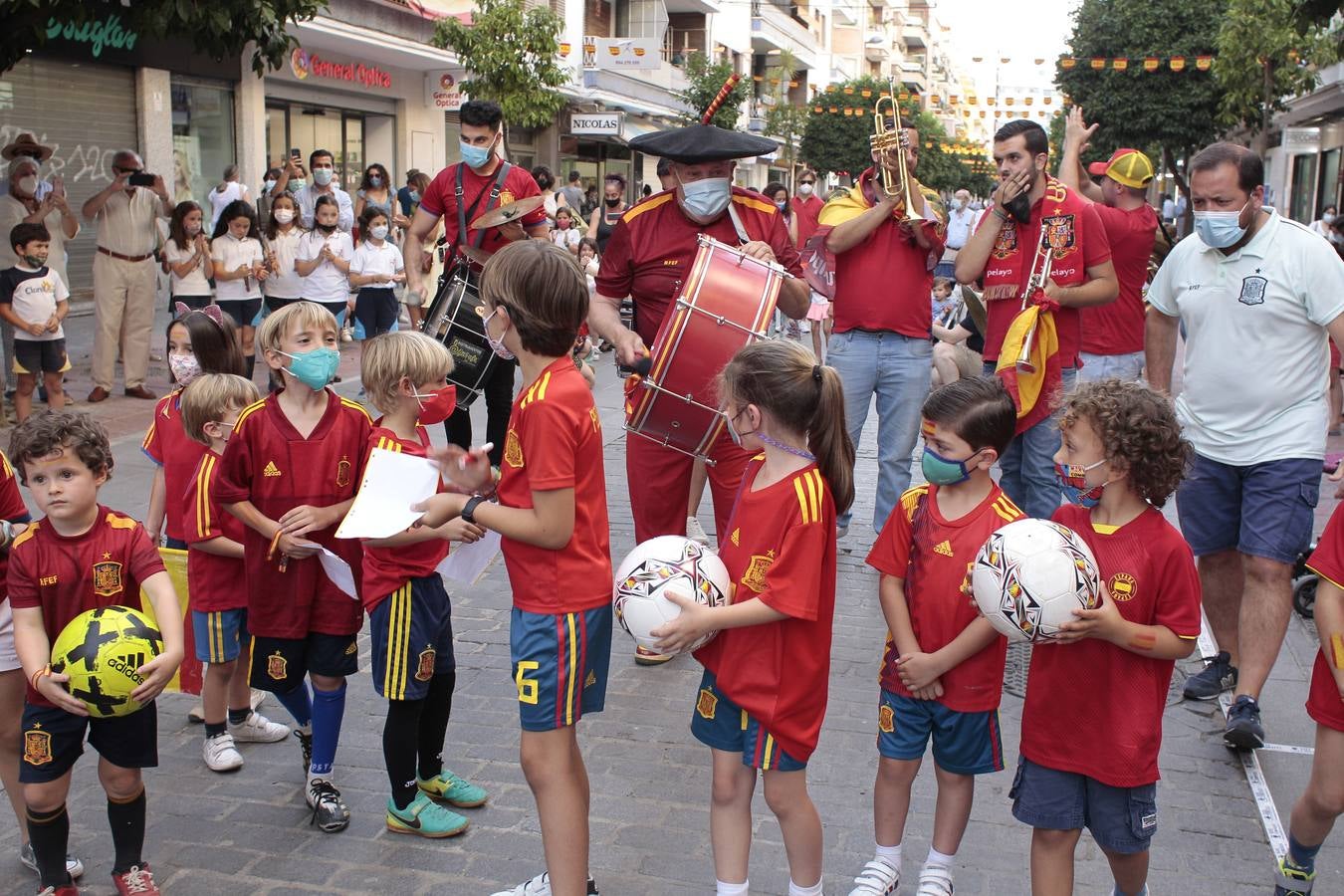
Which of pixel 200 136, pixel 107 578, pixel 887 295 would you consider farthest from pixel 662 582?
pixel 200 136

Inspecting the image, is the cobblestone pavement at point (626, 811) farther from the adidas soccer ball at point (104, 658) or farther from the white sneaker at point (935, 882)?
the adidas soccer ball at point (104, 658)

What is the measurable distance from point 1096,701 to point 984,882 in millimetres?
862

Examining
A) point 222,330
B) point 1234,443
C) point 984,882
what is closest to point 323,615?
point 222,330

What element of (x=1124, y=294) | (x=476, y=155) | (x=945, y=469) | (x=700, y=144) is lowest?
(x=945, y=469)

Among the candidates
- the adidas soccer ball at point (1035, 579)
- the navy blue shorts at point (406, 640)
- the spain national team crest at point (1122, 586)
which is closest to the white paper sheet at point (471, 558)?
the navy blue shorts at point (406, 640)

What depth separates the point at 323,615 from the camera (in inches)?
160

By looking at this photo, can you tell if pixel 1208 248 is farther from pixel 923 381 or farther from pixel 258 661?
pixel 258 661

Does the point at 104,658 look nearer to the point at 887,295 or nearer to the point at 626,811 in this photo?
the point at 626,811

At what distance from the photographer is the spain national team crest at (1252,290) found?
4805mm

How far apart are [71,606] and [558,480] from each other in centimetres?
143

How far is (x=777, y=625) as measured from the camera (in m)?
3.29

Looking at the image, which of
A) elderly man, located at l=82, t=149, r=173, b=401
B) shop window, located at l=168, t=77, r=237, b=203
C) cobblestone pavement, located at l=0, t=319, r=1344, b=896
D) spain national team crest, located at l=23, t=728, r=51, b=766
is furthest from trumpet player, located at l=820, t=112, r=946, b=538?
shop window, located at l=168, t=77, r=237, b=203

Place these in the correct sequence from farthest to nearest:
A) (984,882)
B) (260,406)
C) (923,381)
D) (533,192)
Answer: (533,192), (923,381), (260,406), (984,882)

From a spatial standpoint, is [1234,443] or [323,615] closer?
[323,615]
